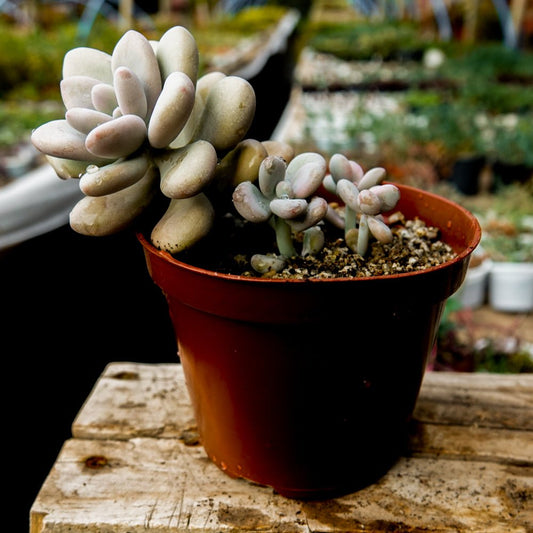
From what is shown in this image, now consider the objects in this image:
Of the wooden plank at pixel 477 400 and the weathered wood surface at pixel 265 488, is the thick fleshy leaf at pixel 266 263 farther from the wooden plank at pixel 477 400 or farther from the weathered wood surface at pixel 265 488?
the wooden plank at pixel 477 400

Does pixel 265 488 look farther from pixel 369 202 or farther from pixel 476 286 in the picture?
pixel 476 286

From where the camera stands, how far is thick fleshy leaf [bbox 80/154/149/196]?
0.63 meters

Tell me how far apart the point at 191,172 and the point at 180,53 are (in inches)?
5.9

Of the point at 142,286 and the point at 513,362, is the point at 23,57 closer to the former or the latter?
the point at 142,286

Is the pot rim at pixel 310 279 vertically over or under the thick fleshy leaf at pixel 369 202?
under

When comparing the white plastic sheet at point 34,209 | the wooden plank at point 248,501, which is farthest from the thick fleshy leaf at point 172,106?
the white plastic sheet at point 34,209

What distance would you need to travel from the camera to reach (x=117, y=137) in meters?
0.62

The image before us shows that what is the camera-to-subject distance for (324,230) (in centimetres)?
84

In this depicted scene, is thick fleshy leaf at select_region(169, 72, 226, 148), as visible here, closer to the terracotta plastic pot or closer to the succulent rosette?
the succulent rosette

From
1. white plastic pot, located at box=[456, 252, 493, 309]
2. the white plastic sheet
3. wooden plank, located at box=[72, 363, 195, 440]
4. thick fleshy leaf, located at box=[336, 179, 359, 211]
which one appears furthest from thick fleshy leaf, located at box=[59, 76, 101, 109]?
white plastic pot, located at box=[456, 252, 493, 309]

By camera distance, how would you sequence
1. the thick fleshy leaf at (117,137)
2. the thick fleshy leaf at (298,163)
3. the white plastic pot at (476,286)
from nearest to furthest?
1. the thick fleshy leaf at (117,137)
2. the thick fleshy leaf at (298,163)
3. the white plastic pot at (476,286)

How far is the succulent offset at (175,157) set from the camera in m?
0.63

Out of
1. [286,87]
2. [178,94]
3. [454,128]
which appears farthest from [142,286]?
[286,87]

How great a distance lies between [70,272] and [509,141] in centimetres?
285
